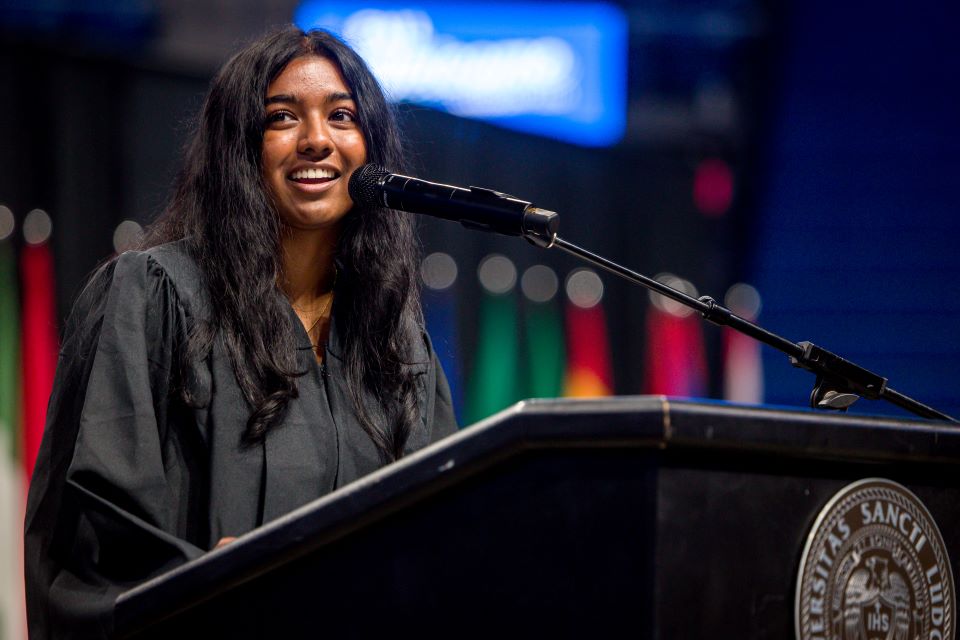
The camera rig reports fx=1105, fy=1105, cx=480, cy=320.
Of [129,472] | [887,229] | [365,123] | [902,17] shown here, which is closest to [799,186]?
[887,229]

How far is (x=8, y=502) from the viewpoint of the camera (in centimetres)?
372

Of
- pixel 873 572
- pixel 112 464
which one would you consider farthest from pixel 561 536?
pixel 112 464

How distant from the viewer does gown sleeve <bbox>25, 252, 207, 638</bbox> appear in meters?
1.24

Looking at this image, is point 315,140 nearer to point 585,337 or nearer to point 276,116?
point 276,116

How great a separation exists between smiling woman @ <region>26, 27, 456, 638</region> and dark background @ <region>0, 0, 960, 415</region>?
2.42 metres

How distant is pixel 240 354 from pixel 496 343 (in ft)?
10.7

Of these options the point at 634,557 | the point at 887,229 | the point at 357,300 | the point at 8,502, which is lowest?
the point at 8,502

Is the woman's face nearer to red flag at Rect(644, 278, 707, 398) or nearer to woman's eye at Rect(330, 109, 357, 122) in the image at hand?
woman's eye at Rect(330, 109, 357, 122)

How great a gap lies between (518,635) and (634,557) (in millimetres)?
117

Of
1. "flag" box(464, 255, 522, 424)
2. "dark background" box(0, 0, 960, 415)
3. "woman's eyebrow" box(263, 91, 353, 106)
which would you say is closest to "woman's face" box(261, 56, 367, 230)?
"woman's eyebrow" box(263, 91, 353, 106)

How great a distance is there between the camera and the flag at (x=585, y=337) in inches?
195

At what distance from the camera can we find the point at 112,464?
4.32 ft

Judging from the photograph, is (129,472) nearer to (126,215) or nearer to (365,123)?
(365,123)

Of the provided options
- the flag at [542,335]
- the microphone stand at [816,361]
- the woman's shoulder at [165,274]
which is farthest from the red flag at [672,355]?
the microphone stand at [816,361]
